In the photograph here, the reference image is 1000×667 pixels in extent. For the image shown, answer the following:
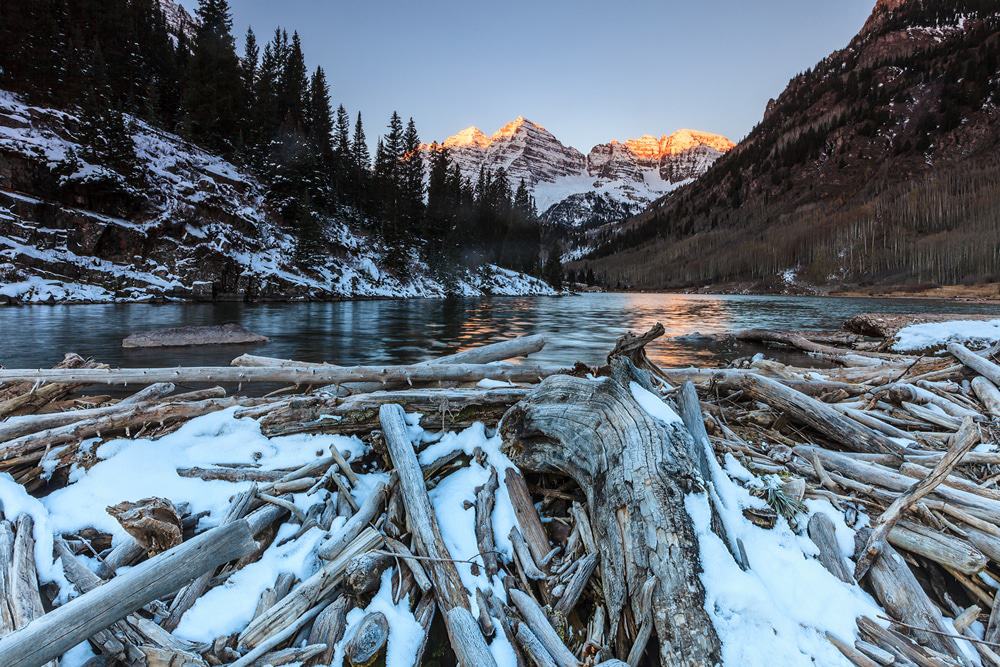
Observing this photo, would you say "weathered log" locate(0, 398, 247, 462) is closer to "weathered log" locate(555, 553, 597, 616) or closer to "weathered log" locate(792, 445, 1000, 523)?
"weathered log" locate(555, 553, 597, 616)

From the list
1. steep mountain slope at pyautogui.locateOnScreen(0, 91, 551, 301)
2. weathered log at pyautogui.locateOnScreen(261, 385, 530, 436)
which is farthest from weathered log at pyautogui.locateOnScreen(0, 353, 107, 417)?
steep mountain slope at pyautogui.locateOnScreen(0, 91, 551, 301)

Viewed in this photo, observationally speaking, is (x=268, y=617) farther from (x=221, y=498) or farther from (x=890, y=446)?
(x=890, y=446)

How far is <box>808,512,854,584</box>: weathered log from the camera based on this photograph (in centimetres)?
260

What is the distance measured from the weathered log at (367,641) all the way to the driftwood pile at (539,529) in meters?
0.01

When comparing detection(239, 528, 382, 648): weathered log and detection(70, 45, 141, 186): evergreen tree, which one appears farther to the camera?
detection(70, 45, 141, 186): evergreen tree

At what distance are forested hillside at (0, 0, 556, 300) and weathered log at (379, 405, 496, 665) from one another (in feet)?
131

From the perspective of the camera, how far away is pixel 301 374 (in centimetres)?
530

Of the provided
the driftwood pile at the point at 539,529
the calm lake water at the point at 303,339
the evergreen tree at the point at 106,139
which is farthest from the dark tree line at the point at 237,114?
the driftwood pile at the point at 539,529

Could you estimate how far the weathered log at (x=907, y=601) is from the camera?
220 centimetres

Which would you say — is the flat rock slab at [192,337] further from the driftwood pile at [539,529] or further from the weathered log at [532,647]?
the weathered log at [532,647]

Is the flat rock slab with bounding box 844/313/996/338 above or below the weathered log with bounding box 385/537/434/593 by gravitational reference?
above

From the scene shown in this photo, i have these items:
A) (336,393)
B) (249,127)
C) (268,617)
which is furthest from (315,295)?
(268,617)

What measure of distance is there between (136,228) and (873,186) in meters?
195

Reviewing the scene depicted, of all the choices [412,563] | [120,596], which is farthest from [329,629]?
[120,596]
